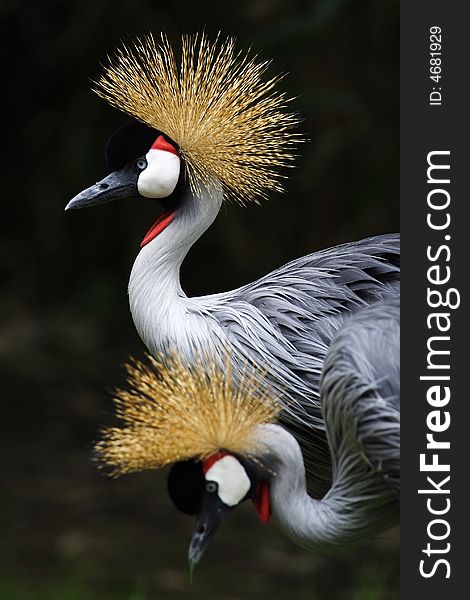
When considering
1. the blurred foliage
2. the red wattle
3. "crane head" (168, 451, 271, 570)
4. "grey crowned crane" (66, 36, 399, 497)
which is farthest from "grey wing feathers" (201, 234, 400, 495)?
the blurred foliage

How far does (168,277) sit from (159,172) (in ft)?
0.54

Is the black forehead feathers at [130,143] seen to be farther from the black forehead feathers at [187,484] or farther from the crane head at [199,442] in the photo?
the black forehead feathers at [187,484]

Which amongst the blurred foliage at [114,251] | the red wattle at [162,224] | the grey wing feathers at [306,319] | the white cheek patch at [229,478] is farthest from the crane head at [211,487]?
the blurred foliage at [114,251]

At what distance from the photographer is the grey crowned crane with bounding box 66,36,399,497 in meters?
1.77

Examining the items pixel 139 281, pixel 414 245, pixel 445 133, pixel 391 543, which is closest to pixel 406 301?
pixel 414 245

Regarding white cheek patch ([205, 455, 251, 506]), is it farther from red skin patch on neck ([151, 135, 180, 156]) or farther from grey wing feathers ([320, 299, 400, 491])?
red skin patch on neck ([151, 135, 180, 156])

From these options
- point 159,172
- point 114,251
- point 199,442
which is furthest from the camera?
point 114,251

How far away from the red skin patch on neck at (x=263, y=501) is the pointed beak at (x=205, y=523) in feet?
0.16

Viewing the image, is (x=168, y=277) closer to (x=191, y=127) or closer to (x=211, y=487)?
(x=191, y=127)

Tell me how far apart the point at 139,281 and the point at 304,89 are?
1766 mm

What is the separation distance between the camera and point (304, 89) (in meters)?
3.47

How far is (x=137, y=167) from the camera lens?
5.86 feet

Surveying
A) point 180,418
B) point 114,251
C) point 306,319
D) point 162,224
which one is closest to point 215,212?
point 162,224

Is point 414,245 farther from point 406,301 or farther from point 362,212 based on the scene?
point 362,212
